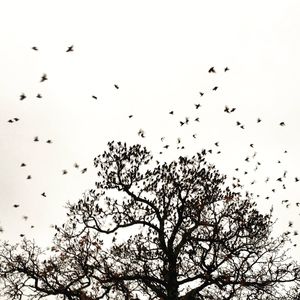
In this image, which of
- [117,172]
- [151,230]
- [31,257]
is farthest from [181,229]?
[31,257]

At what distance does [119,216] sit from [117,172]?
2061 millimetres

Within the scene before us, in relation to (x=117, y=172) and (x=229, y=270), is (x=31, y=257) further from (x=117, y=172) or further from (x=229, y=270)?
(x=229, y=270)

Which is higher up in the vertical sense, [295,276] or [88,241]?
[88,241]

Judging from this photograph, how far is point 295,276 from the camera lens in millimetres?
18797

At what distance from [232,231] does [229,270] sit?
173cm

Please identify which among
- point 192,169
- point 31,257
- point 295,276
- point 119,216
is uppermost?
point 192,169

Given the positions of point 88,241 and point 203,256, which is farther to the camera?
point 88,241

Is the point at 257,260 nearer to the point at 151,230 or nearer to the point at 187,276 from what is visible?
the point at 187,276

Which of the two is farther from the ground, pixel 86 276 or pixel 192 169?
pixel 192 169

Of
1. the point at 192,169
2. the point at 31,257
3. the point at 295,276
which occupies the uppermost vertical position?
the point at 192,169

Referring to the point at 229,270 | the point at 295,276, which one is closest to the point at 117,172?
the point at 229,270

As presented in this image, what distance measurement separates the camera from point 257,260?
744 inches

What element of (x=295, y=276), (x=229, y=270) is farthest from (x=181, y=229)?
(x=295, y=276)

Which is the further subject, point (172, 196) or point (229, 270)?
point (172, 196)
